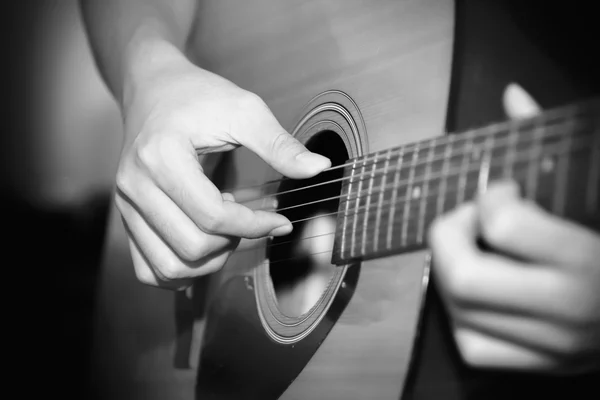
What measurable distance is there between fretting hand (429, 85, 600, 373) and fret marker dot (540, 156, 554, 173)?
3 centimetres

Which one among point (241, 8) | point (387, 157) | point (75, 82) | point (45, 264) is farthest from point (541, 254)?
point (75, 82)

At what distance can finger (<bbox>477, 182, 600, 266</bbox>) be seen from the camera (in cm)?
38

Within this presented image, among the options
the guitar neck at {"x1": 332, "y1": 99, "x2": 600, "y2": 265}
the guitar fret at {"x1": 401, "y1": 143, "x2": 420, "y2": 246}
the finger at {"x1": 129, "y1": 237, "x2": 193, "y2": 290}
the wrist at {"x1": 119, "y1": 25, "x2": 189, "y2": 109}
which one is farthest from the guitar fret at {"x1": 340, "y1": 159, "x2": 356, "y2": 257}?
the wrist at {"x1": 119, "y1": 25, "x2": 189, "y2": 109}

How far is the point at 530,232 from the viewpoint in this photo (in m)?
0.39

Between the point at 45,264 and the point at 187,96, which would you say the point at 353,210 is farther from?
the point at 45,264

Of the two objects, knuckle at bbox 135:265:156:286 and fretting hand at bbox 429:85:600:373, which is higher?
knuckle at bbox 135:265:156:286

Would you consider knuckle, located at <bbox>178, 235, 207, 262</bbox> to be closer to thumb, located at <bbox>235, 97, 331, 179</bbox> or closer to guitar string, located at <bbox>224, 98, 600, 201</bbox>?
thumb, located at <bbox>235, 97, 331, 179</bbox>

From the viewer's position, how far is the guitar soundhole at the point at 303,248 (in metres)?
0.80

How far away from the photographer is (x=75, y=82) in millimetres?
1692

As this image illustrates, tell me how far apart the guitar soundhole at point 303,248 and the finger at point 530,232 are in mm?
384

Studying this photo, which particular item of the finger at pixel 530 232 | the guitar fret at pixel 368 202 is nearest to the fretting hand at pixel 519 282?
the finger at pixel 530 232

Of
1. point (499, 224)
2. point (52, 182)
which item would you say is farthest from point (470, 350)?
point (52, 182)

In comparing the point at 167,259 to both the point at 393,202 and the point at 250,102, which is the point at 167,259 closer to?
the point at 250,102

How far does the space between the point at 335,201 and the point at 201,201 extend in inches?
9.5
